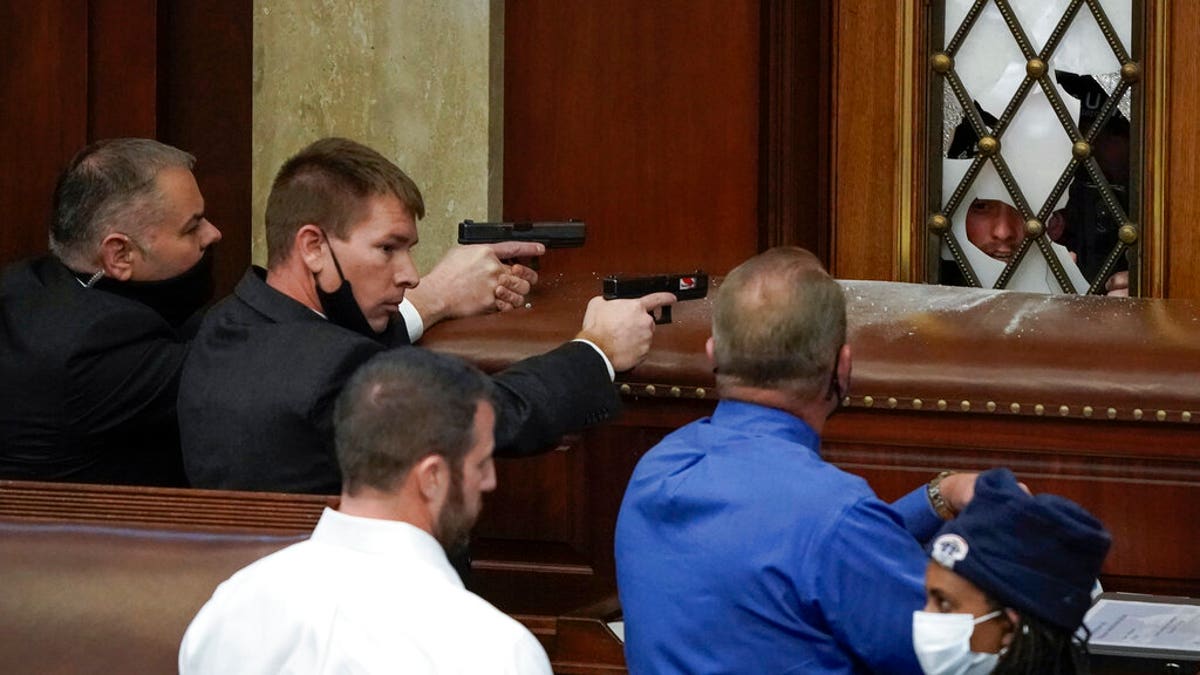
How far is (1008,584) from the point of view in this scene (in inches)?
71.7

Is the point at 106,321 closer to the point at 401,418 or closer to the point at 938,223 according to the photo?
the point at 401,418

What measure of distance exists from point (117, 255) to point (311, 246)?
0.48 m

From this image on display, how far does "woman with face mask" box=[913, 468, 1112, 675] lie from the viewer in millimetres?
1820

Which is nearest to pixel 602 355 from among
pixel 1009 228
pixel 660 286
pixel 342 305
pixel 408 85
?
pixel 660 286

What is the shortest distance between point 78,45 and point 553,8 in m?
1.04

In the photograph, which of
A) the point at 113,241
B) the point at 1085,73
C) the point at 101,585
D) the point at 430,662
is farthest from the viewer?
the point at 1085,73

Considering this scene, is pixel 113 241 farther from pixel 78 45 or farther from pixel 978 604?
pixel 978 604

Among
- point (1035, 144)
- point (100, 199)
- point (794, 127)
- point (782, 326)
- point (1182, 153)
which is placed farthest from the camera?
point (794, 127)

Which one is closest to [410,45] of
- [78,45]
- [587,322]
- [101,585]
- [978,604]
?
[78,45]

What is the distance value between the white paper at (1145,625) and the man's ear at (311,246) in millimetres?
1221

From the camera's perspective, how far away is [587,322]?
9.02 ft

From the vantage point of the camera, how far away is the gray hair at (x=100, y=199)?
2949mm

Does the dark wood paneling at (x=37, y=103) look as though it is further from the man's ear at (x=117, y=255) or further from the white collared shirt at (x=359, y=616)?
the white collared shirt at (x=359, y=616)

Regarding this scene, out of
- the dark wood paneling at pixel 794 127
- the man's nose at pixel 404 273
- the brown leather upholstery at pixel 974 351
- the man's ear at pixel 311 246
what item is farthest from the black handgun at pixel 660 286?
the dark wood paneling at pixel 794 127
